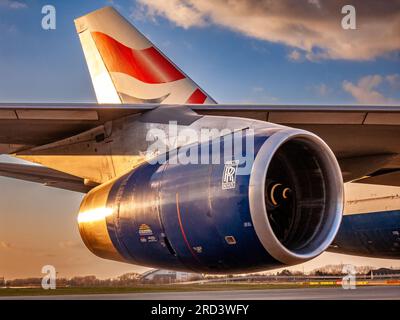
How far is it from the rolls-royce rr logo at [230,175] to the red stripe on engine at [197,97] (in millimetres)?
4336

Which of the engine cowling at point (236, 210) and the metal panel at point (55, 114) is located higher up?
the metal panel at point (55, 114)

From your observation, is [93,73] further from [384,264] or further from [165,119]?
[384,264]

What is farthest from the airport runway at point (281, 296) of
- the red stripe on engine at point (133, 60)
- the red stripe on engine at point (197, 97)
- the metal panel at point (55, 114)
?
the metal panel at point (55, 114)

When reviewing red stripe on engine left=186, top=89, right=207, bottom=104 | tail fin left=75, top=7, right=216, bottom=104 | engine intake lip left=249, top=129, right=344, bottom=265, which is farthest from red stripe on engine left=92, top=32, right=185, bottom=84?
engine intake lip left=249, top=129, right=344, bottom=265

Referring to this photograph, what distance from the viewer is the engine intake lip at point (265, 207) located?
539 centimetres

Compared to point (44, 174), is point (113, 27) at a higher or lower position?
higher

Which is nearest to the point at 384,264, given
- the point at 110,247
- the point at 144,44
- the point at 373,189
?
the point at 373,189

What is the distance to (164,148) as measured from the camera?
22.7 ft

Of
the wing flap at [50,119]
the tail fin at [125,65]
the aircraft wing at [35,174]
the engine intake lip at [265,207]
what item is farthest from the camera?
the aircraft wing at [35,174]

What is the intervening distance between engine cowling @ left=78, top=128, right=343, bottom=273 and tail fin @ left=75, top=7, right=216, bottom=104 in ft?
7.98

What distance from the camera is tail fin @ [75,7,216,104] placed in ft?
30.4

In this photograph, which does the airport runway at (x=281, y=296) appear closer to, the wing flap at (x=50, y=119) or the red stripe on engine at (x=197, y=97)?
the red stripe on engine at (x=197, y=97)

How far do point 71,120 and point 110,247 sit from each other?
1.38 m

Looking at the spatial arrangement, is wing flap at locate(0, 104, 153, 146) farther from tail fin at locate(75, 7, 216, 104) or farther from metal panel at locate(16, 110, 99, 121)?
tail fin at locate(75, 7, 216, 104)
